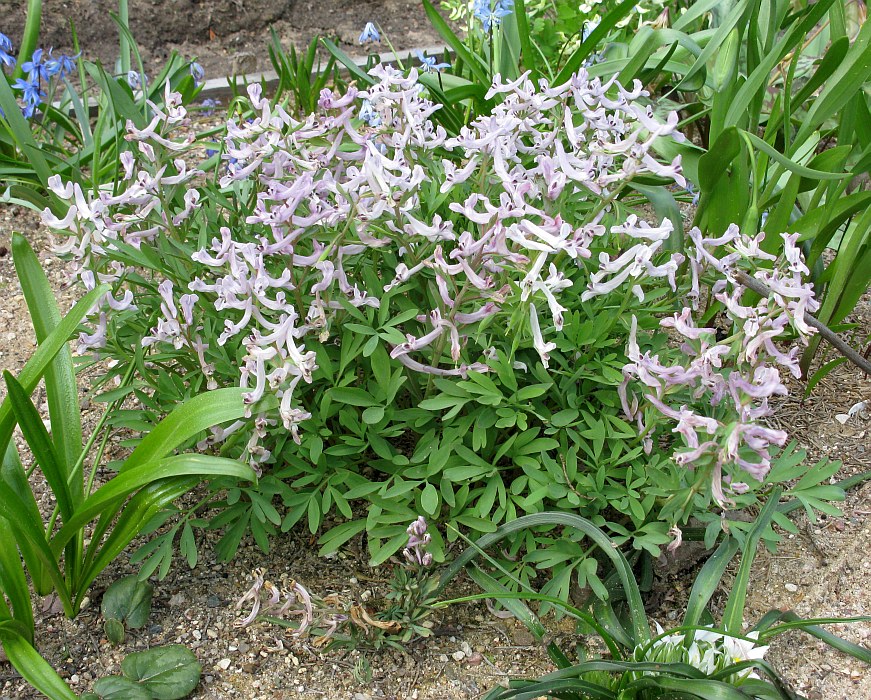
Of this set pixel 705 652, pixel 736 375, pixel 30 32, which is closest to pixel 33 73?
pixel 30 32

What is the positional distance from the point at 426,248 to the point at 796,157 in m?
1.53

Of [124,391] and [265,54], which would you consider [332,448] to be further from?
[265,54]

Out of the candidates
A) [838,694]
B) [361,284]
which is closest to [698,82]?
[361,284]

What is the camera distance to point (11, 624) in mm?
1769

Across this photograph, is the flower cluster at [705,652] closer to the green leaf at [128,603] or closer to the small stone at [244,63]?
the green leaf at [128,603]

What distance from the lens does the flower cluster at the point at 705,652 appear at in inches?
67.3

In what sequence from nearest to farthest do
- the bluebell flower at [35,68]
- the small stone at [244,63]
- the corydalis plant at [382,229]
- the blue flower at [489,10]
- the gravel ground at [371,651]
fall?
1. the corydalis plant at [382,229]
2. the gravel ground at [371,651]
3. the blue flower at [489,10]
4. the bluebell flower at [35,68]
5. the small stone at [244,63]

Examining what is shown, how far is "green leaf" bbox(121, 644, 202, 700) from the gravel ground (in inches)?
2.2

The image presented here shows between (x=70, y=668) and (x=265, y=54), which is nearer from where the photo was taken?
(x=70, y=668)

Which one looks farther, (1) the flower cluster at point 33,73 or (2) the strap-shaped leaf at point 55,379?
(1) the flower cluster at point 33,73

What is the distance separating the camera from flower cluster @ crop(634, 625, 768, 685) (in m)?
1.71

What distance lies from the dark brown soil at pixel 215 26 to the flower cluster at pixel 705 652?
11.9 feet

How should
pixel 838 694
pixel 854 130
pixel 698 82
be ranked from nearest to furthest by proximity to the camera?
pixel 838 694, pixel 854 130, pixel 698 82

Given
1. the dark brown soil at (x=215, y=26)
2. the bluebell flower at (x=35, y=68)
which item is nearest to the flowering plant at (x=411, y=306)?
the bluebell flower at (x=35, y=68)
